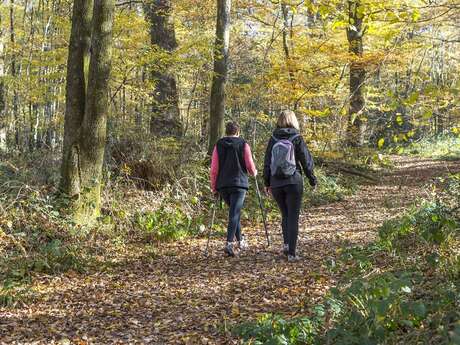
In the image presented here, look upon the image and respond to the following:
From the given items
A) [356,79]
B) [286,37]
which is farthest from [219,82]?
[356,79]

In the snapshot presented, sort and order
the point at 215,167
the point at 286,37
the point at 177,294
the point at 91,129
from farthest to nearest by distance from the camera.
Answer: the point at 286,37 < the point at 91,129 < the point at 215,167 < the point at 177,294

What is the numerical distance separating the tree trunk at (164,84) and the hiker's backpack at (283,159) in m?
6.65

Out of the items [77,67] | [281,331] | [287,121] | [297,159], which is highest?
[77,67]

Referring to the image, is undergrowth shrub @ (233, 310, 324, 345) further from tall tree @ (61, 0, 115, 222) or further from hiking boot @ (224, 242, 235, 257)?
tall tree @ (61, 0, 115, 222)

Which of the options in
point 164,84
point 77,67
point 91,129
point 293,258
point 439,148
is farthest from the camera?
point 439,148

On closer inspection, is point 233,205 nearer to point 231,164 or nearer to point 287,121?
point 231,164

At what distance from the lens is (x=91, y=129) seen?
810 centimetres

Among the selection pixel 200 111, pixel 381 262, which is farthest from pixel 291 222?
pixel 200 111

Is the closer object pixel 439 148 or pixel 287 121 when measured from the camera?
pixel 287 121

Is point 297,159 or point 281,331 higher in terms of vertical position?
point 297,159

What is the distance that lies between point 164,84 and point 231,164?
22.1 ft

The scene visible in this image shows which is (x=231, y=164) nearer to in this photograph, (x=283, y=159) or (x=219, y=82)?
(x=283, y=159)

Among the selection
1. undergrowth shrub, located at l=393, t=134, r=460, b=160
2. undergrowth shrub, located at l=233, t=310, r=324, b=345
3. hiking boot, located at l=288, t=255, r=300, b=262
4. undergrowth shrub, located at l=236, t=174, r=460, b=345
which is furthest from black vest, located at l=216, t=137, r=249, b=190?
undergrowth shrub, located at l=393, t=134, r=460, b=160

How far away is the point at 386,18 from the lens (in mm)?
4867
